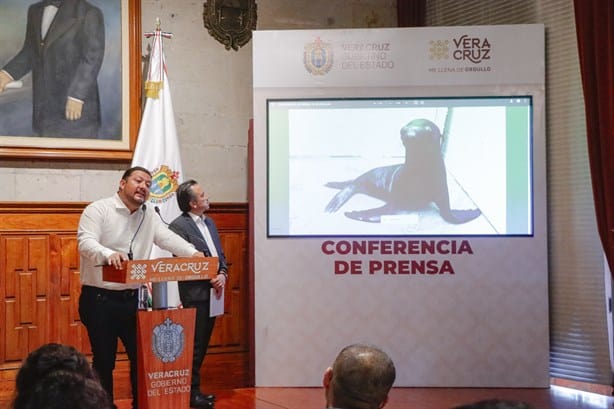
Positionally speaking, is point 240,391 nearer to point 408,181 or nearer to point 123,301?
point 123,301

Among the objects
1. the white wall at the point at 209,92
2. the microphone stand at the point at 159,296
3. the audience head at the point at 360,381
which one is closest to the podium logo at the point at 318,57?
the white wall at the point at 209,92

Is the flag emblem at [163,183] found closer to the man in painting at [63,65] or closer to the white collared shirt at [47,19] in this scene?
the man in painting at [63,65]

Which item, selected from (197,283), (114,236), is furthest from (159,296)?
(197,283)

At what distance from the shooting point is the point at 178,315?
421 centimetres

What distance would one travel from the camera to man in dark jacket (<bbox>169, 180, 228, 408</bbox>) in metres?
4.83

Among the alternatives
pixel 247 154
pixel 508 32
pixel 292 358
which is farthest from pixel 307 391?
pixel 508 32

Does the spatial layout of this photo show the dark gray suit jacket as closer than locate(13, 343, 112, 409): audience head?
No

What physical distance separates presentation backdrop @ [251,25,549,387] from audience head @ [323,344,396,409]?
11.2 feet

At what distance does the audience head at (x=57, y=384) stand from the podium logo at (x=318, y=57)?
404cm

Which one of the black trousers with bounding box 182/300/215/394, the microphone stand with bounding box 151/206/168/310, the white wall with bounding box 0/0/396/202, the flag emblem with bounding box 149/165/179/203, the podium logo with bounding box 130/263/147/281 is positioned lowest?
the black trousers with bounding box 182/300/215/394

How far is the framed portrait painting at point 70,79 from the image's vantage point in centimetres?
537

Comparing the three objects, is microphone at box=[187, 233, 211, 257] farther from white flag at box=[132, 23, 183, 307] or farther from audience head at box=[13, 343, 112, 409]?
audience head at box=[13, 343, 112, 409]

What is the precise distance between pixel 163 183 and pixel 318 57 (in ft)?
4.48

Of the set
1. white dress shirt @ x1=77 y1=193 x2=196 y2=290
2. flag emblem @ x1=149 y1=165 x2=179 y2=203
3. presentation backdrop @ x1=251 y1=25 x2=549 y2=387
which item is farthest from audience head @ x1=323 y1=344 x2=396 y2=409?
flag emblem @ x1=149 y1=165 x2=179 y2=203
